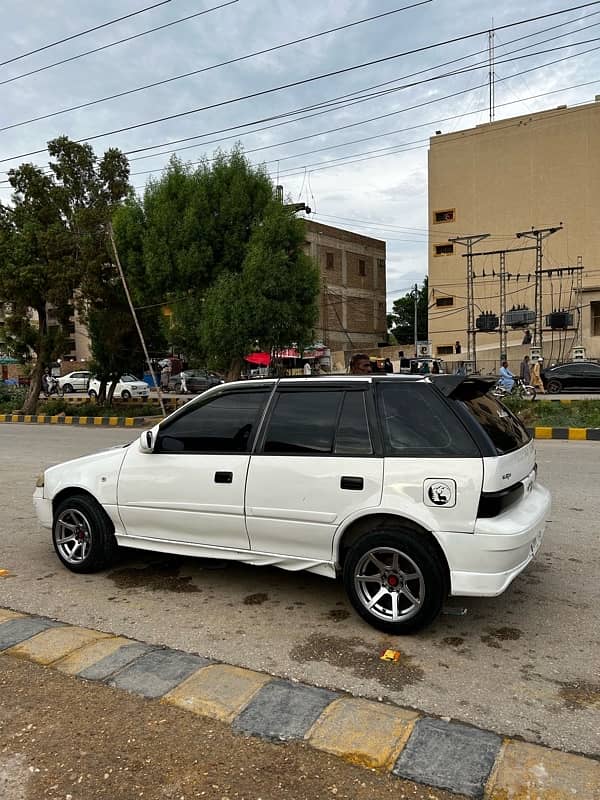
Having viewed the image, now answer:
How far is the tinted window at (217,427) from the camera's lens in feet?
14.3

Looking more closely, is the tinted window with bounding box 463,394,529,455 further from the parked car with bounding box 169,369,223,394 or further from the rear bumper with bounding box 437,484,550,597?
the parked car with bounding box 169,369,223,394

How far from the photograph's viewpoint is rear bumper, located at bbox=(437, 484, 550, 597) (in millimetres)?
3525

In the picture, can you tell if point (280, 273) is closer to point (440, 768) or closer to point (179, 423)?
point (179, 423)

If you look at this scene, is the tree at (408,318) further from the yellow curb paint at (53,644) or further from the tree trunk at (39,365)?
the yellow curb paint at (53,644)

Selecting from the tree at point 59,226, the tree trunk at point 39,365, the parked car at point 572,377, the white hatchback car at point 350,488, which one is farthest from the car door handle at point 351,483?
the parked car at point 572,377

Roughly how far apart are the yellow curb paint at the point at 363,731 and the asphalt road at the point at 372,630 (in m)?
0.19

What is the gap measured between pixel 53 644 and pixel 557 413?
1464cm

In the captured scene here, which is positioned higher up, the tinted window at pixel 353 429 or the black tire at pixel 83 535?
the tinted window at pixel 353 429

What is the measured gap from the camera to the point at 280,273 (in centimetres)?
1695

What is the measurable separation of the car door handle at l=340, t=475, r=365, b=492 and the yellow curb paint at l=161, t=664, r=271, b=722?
1.17 m

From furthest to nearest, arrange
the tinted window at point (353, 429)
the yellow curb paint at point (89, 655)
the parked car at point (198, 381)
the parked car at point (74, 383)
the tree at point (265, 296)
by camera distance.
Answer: the parked car at point (74, 383) → the parked car at point (198, 381) → the tree at point (265, 296) → the tinted window at point (353, 429) → the yellow curb paint at point (89, 655)

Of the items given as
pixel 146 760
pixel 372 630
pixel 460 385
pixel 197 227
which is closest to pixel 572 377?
pixel 197 227

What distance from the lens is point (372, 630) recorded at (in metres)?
3.89

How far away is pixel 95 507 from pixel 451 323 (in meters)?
41.5
